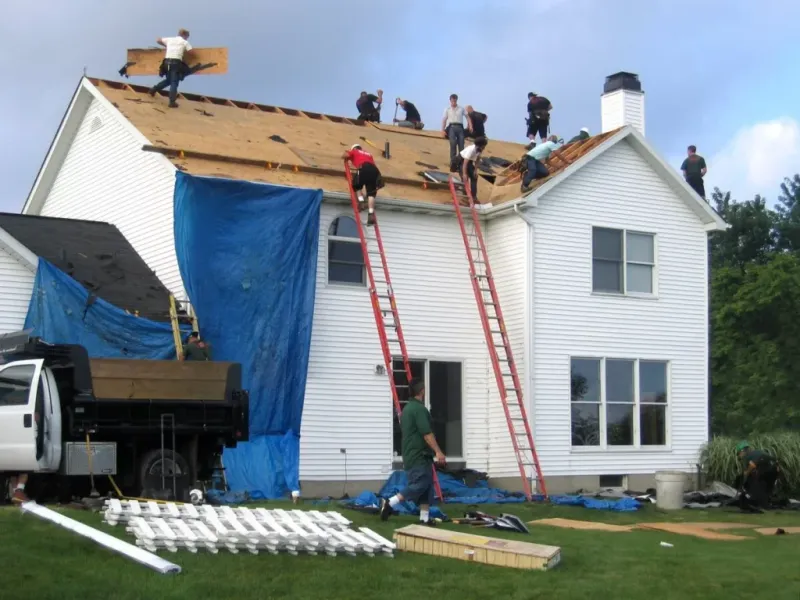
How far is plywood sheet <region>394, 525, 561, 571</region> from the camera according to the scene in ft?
38.2

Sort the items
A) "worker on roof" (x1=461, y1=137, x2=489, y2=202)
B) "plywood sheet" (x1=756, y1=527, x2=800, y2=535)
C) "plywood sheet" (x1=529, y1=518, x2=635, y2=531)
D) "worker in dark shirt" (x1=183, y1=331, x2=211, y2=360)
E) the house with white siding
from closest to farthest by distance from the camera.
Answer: "plywood sheet" (x1=529, y1=518, x2=635, y2=531) < "plywood sheet" (x1=756, y1=527, x2=800, y2=535) < "worker in dark shirt" (x1=183, y1=331, x2=211, y2=360) < the house with white siding < "worker on roof" (x1=461, y1=137, x2=489, y2=202)

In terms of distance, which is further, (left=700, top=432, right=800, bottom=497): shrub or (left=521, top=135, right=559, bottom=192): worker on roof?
(left=700, top=432, right=800, bottom=497): shrub

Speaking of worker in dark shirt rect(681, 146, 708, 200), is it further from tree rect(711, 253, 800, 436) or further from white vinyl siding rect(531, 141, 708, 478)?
tree rect(711, 253, 800, 436)

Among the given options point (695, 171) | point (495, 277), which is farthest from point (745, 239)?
point (495, 277)

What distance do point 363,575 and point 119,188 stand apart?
50.0 ft

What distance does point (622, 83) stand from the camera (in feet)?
88.3

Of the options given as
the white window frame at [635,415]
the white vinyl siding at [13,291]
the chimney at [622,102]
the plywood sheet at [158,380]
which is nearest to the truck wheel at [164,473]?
the plywood sheet at [158,380]

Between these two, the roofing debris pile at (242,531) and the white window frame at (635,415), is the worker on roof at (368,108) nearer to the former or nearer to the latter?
the white window frame at (635,415)

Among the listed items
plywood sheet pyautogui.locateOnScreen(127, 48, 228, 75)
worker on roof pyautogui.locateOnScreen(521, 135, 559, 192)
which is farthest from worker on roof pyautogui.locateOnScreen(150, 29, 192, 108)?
worker on roof pyautogui.locateOnScreen(521, 135, 559, 192)

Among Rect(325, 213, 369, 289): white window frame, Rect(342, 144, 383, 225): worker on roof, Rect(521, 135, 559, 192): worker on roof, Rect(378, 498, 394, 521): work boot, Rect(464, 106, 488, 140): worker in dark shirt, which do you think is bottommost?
Rect(378, 498, 394, 521): work boot

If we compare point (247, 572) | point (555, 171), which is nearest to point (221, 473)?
point (247, 572)

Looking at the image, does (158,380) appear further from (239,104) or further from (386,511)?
(239,104)

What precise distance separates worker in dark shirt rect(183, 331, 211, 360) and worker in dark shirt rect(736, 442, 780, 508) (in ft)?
29.4

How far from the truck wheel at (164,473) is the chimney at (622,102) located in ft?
45.9
